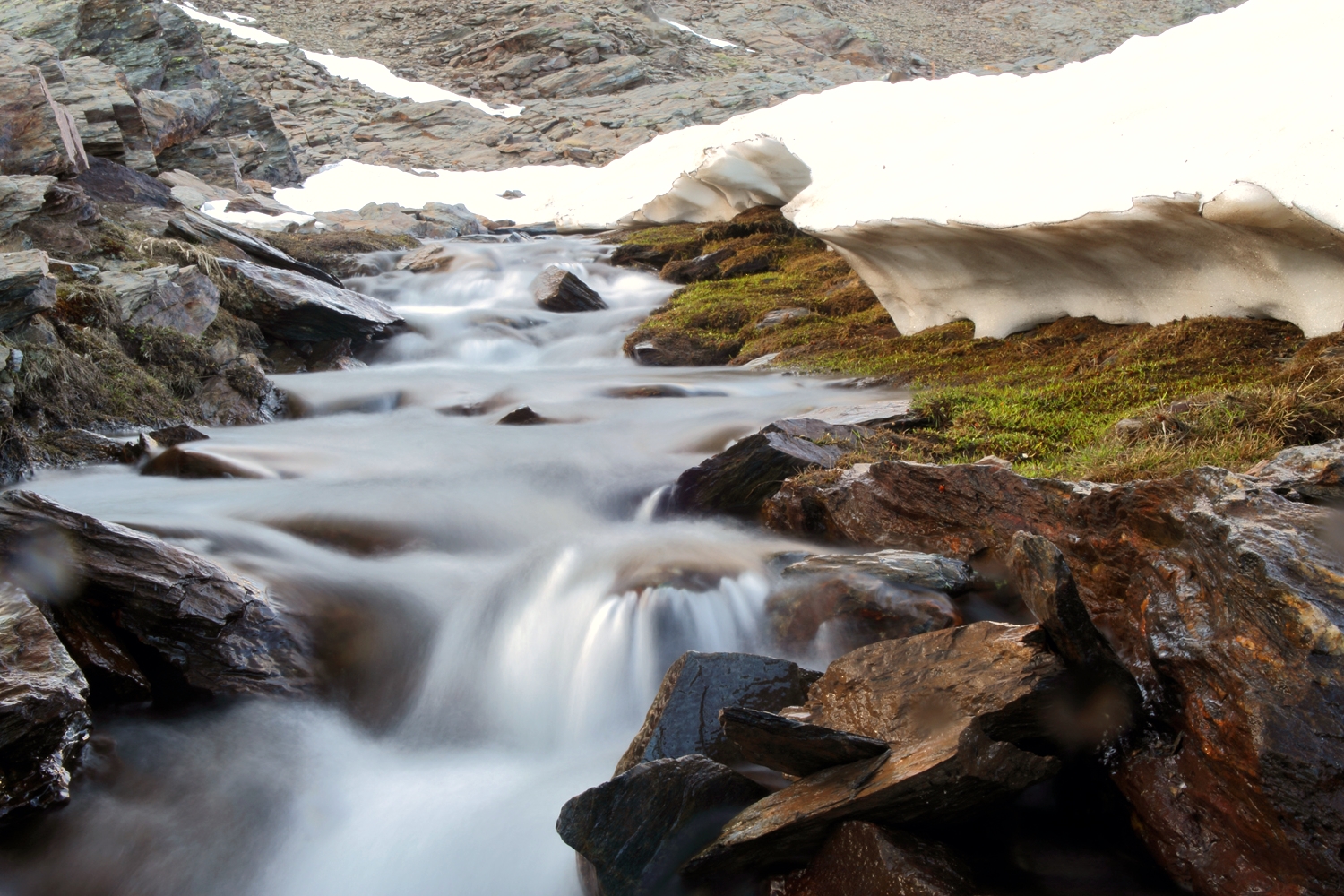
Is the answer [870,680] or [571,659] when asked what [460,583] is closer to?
[571,659]

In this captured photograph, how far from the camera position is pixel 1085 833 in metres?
2.92

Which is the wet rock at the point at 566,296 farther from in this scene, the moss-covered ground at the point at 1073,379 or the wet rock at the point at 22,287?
the wet rock at the point at 22,287

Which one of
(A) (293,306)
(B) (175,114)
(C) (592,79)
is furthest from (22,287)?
(C) (592,79)

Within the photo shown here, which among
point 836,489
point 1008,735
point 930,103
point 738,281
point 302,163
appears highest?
point 930,103

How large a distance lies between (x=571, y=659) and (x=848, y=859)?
2.24m

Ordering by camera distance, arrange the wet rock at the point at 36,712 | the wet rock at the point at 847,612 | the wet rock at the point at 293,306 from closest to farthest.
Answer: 1. the wet rock at the point at 36,712
2. the wet rock at the point at 847,612
3. the wet rock at the point at 293,306

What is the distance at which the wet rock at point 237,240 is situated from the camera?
11482 mm

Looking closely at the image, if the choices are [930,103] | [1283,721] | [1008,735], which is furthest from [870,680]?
[930,103]

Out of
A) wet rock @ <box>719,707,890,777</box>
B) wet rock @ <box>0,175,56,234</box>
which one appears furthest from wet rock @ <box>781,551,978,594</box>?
wet rock @ <box>0,175,56,234</box>

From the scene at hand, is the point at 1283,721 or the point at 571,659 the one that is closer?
the point at 1283,721

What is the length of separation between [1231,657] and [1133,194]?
491cm

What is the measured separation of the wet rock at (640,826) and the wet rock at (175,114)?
1946cm

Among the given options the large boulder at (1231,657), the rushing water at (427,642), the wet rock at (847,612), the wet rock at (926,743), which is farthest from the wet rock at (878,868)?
the wet rock at (847,612)

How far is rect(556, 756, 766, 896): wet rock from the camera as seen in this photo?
285 centimetres
